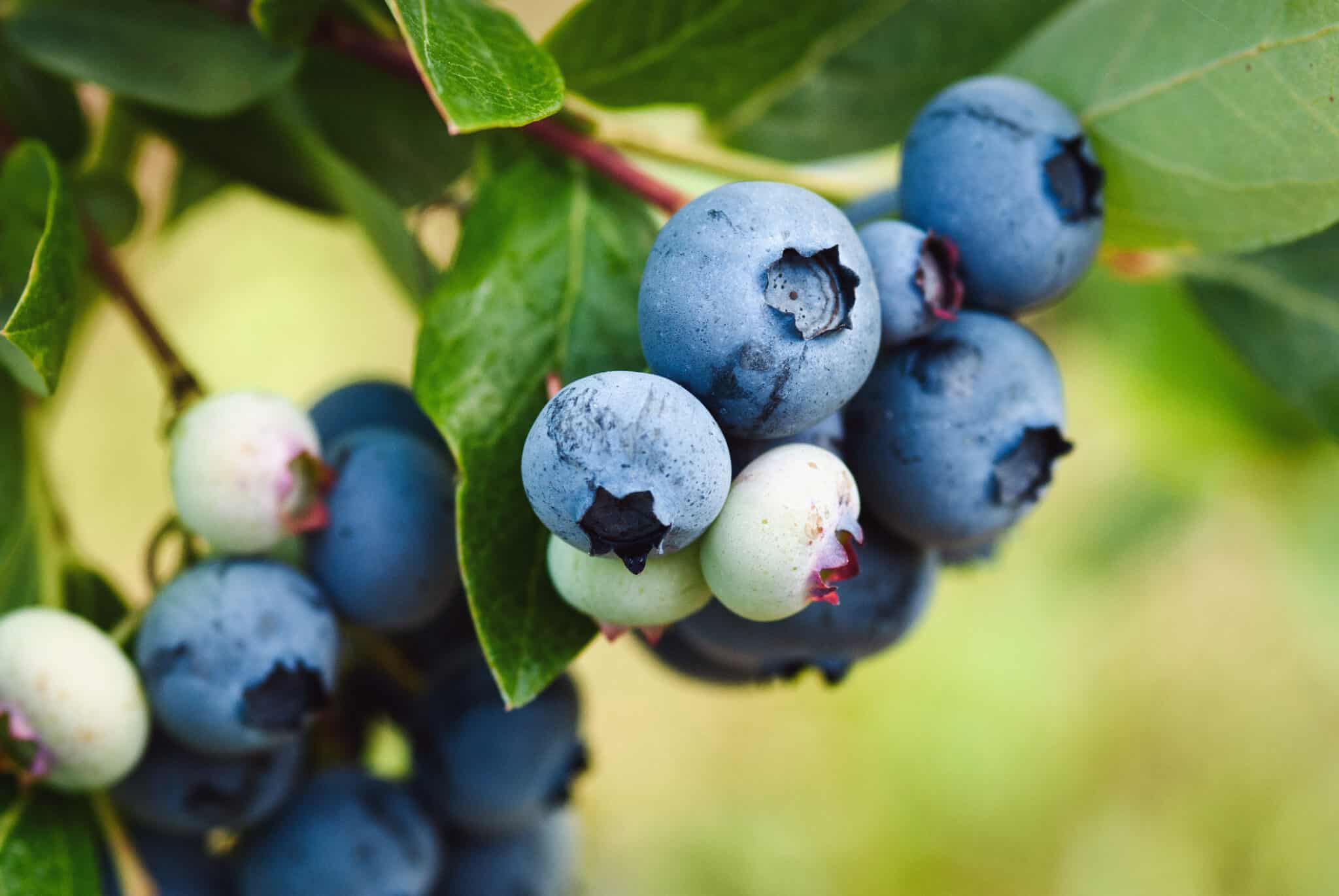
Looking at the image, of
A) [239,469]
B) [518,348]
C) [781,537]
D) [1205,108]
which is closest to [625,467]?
[781,537]

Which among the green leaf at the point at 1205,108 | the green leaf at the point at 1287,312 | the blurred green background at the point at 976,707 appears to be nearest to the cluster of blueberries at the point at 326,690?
the green leaf at the point at 1205,108

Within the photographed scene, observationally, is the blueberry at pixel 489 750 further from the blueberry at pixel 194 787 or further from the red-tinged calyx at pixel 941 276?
the red-tinged calyx at pixel 941 276

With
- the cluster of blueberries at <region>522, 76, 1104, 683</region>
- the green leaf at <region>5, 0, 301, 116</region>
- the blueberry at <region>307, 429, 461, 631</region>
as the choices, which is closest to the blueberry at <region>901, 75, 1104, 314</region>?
the cluster of blueberries at <region>522, 76, 1104, 683</region>

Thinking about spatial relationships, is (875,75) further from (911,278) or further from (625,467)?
(625,467)

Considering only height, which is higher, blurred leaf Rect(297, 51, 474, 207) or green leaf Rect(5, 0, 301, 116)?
green leaf Rect(5, 0, 301, 116)

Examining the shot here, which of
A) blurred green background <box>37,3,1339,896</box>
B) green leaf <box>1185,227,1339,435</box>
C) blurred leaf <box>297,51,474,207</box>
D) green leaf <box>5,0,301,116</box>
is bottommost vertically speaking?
blurred green background <box>37,3,1339,896</box>

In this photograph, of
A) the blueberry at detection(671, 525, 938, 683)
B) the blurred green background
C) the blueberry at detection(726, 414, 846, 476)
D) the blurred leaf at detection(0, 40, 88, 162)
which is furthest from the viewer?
the blurred green background

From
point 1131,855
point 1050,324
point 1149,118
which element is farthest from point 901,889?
point 1149,118

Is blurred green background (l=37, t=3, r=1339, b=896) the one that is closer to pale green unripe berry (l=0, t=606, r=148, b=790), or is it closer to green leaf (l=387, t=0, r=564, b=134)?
pale green unripe berry (l=0, t=606, r=148, b=790)
